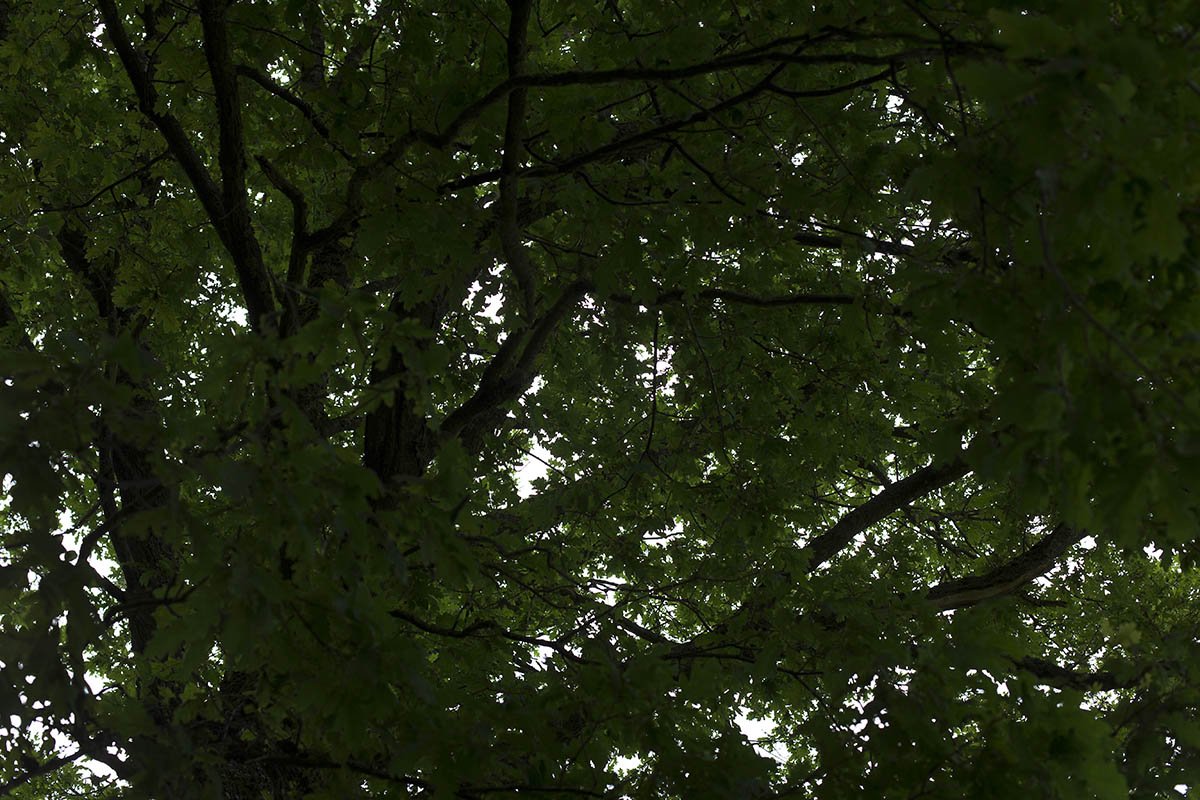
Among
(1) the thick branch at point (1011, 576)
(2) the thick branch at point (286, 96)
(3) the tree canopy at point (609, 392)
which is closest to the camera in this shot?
(3) the tree canopy at point (609, 392)

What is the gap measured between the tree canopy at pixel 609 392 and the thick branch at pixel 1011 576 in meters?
0.03

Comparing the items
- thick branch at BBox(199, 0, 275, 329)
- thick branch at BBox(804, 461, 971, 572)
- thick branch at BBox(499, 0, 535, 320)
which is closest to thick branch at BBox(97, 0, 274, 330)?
thick branch at BBox(199, 0, 275, 329)

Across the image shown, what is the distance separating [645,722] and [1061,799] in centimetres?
127

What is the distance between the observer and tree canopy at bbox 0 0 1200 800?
2.13 meters

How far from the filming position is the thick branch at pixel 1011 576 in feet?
19.3

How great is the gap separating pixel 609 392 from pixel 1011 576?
11.1ft

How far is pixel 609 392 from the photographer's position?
7609 millimetres

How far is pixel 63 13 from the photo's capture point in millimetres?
5285

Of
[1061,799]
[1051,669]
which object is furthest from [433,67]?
[1051,669]

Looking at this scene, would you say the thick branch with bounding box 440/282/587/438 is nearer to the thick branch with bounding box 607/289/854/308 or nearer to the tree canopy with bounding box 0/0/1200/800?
the tree canopy with bounding box 0/0/1200/800

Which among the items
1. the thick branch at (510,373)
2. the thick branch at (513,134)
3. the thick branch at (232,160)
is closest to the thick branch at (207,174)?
the thick branch at (232,160)

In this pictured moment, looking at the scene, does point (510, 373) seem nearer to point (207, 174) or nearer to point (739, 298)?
point (739, 298)

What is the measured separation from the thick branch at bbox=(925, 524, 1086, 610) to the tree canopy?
0.09 ft

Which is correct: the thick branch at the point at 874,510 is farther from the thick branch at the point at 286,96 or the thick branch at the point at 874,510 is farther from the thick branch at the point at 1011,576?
the thick branch at the point at 286,96
